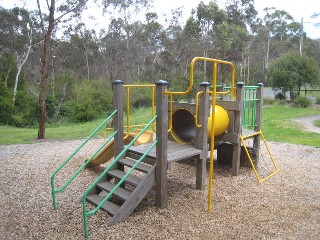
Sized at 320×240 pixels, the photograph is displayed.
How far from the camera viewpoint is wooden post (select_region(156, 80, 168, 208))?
4152 mm

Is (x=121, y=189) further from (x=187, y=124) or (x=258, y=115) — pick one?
(x=258, y=115)

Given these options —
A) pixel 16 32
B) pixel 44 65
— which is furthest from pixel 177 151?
pixel 16 32

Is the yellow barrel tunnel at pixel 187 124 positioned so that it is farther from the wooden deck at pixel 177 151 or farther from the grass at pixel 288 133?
the grass at pixel 288 133

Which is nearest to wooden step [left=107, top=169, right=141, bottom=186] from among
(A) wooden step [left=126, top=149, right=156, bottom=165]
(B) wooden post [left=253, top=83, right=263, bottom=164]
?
(A) wooden step [left=126, top=149, right=156, bottom=165]

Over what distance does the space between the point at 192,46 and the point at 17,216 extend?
25.8 meters

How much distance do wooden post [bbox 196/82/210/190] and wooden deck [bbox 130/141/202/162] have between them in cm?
12

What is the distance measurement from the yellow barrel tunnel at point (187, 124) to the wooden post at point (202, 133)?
0.49 meters

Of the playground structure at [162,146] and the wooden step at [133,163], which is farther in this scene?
the wooden step at [133,163]

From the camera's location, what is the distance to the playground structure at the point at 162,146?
4.14m

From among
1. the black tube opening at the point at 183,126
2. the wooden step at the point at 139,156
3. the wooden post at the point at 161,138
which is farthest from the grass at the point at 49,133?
the wooden post at the point at 161,138

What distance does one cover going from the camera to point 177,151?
4832 millimetres

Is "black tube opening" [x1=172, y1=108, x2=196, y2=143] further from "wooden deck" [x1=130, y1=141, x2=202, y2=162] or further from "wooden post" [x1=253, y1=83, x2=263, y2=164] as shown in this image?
"wooden post" [x1=253, y1=83, x2=263, y2=164]

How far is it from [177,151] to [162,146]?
0.65 m

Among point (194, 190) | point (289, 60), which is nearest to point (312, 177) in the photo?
point (194, 190)
